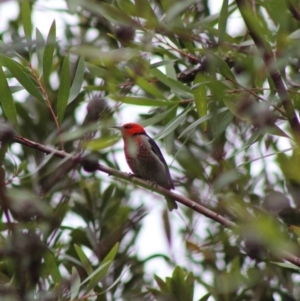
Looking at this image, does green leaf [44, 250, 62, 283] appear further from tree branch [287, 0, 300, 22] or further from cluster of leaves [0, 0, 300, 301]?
tree branch [287, 0, 300, 22]

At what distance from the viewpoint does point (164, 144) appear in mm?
3109

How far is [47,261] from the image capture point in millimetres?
2590

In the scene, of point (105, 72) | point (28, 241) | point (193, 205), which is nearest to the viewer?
point (28, 241)

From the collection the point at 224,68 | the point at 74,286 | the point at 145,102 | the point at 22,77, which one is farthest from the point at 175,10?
the point at 74,286

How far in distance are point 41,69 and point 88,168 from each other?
3.74ft

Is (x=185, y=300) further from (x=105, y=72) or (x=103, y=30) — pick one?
(x=103, y=30)

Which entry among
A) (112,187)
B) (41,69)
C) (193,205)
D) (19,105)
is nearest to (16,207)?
(193,205)

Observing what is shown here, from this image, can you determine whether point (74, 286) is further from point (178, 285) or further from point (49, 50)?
point (49, 50)

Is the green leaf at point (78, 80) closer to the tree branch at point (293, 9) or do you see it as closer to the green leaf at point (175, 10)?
the green leaf at point (175, 10)

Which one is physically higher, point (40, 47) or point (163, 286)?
point (40, 47)

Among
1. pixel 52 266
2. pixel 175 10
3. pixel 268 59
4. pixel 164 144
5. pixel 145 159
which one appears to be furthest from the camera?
pixel 145 159

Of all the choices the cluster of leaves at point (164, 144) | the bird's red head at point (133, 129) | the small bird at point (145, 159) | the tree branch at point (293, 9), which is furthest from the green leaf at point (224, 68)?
the bird's red head at point (133, 129)

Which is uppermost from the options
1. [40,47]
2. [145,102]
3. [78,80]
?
[40,47]

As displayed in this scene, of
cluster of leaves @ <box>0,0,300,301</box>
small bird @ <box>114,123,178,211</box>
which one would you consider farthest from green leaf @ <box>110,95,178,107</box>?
small bird @ <box>114,123,178,211</box>
